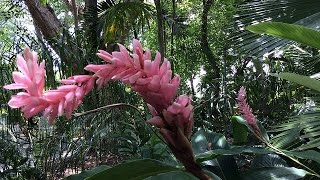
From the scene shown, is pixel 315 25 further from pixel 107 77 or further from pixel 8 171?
pixel 8 171

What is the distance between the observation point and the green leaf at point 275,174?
1170 mm

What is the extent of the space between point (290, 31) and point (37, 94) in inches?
26.5

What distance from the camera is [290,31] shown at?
102 centimetres

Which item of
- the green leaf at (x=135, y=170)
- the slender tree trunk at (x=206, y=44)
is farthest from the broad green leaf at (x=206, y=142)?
the slender tree trunk at (x=206, y=44)

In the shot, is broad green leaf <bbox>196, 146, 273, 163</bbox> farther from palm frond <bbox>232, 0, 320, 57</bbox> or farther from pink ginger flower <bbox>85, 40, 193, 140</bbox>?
palm frond <bbox>232, 0, 320, 57</bbox>

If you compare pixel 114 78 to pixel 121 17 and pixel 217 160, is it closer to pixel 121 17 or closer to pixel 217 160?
pixel 217 160

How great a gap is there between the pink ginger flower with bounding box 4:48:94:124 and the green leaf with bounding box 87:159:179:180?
0.81 ft

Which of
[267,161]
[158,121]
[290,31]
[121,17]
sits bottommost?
[267,161]

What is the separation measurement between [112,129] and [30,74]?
9.79 ft

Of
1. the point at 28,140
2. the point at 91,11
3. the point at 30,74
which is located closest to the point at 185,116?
the point at 30,74

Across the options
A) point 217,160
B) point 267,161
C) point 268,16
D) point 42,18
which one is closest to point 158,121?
point 217,160

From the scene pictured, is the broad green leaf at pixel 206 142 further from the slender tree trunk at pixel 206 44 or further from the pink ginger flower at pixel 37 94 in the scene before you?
the slender tree trunk at pixel 206 44

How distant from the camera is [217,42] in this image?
8.59 metres

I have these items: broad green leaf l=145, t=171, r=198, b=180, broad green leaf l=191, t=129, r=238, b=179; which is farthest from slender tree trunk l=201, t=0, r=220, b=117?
broad green leaf l=145, t=171, r=198, b=180
